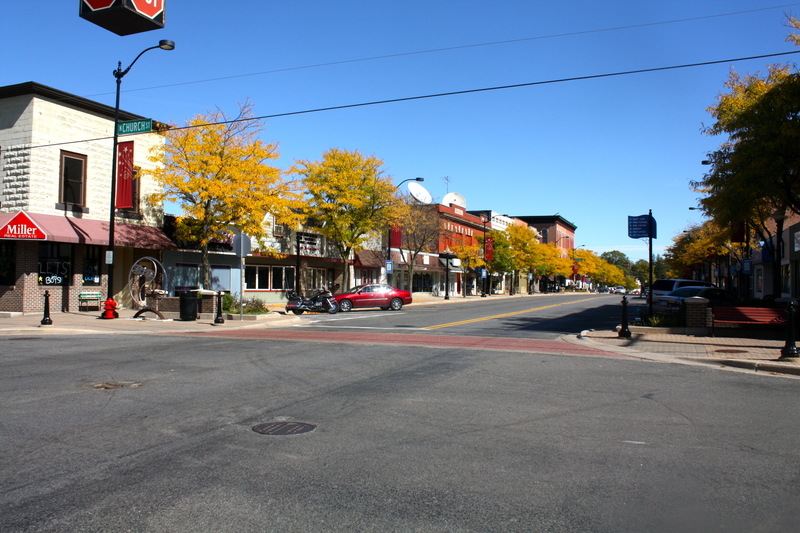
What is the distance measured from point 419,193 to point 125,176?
35319 mm

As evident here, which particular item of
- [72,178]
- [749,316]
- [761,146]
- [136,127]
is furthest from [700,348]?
[72,178]

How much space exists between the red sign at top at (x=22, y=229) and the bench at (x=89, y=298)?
405cm

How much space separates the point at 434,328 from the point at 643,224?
26.6 ft

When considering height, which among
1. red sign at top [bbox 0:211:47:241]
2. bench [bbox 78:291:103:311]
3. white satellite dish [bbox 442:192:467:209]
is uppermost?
white satellite dish [bbox 442:192:467:209]

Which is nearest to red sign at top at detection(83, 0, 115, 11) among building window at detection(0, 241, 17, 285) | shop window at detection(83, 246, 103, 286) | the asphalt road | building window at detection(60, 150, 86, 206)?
the asphalt road

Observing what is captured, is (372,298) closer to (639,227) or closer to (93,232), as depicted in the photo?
(93,232)

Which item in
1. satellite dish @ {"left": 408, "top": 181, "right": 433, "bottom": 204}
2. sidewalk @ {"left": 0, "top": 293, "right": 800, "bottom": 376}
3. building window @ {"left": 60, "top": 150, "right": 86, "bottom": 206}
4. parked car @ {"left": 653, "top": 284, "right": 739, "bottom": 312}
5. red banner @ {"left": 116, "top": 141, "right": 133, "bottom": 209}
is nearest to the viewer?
sidewalk @ {"left": 0, "top": 293, "right": 800, "bottom": 376}

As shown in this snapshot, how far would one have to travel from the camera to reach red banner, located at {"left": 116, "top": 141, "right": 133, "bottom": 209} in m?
25.1

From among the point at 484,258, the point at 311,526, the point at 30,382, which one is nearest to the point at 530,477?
the point at 311,526

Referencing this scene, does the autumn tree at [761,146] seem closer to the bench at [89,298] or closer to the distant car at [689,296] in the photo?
the distant car at [689,296]

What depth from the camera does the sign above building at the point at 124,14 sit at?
10.5 meters

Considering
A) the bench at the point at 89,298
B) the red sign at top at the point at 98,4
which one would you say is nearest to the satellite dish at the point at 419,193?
the bench at the point at 89,298

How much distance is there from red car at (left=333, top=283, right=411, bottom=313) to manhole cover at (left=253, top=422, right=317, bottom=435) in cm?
2549

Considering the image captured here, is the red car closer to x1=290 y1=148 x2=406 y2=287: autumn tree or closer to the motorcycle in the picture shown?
the motorcycle
